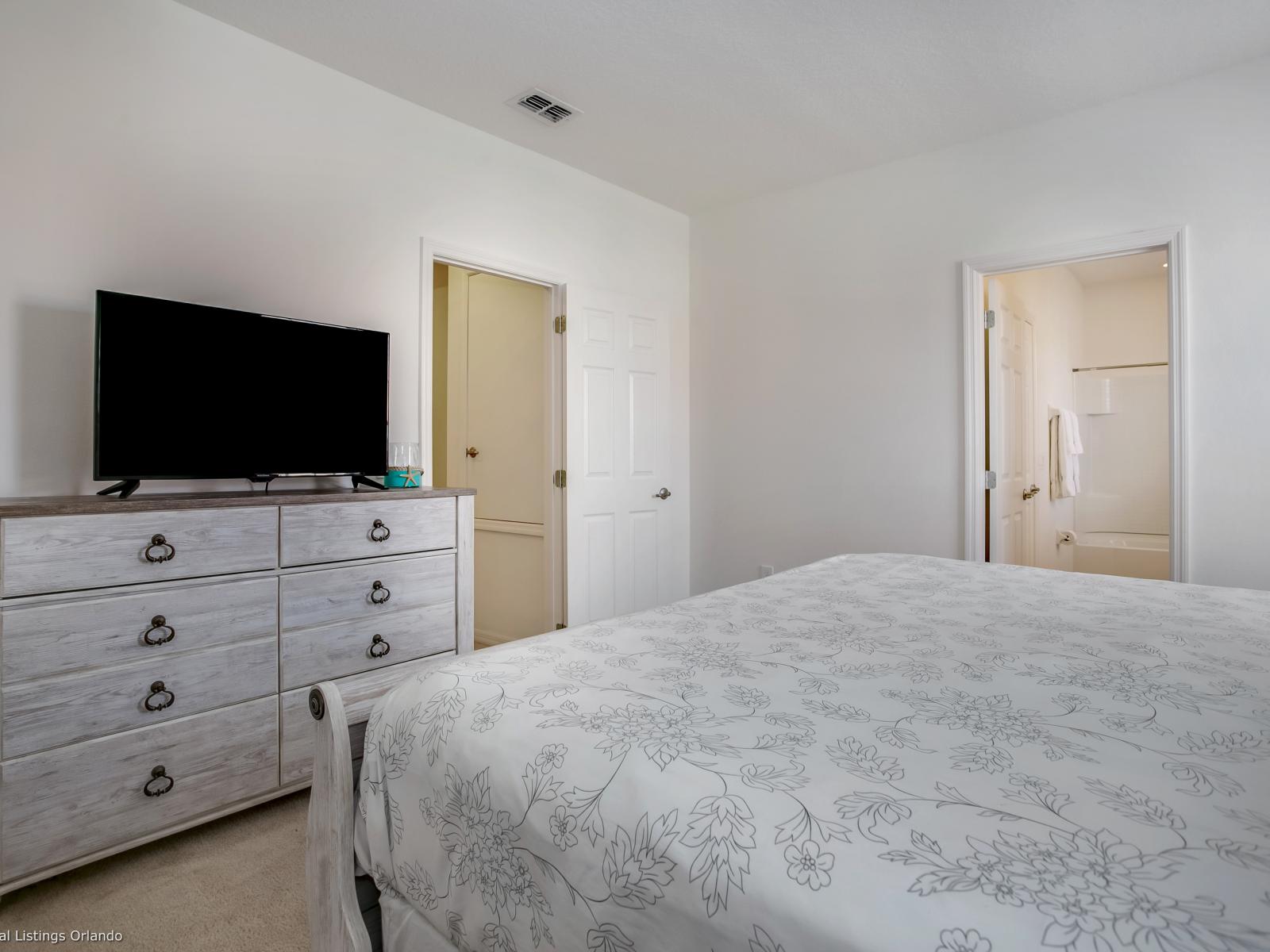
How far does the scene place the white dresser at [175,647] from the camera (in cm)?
174

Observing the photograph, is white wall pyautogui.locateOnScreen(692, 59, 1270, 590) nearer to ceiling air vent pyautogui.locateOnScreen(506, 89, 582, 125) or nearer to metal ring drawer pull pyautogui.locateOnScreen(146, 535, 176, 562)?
ceiling air vent pyautogui.locateOnScreen(506, 89, 582, 125)

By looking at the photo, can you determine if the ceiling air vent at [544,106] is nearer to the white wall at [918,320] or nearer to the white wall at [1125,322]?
the white wall at [918,320]

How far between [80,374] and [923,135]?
379cm

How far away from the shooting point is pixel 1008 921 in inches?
22.2

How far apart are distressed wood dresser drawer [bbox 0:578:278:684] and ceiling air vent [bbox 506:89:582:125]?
2.34 m

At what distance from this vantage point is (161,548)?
1959 mm

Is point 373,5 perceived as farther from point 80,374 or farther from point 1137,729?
point 1137,729

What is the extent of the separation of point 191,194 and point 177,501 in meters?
1.23

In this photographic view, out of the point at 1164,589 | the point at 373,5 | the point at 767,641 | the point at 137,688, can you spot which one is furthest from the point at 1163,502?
the point at 137,688

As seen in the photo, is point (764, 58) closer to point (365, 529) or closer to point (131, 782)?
point (365, 529)

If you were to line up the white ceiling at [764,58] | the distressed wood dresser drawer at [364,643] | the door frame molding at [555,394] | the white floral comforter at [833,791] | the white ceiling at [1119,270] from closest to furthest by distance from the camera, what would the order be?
the white floral comforter at [833,791] → the distressed wood dresser drawer at [364,643] → the white ceiling at [764,58] → the door frame molding at [555,394] → the white ceiling at [1119,270]

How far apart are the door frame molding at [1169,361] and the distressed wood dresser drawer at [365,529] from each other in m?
2.61

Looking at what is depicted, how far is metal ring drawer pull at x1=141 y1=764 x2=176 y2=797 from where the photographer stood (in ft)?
6.31

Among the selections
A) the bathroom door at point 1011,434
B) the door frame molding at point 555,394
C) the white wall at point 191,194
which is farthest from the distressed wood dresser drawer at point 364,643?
the bathroom door at point 1011,434
